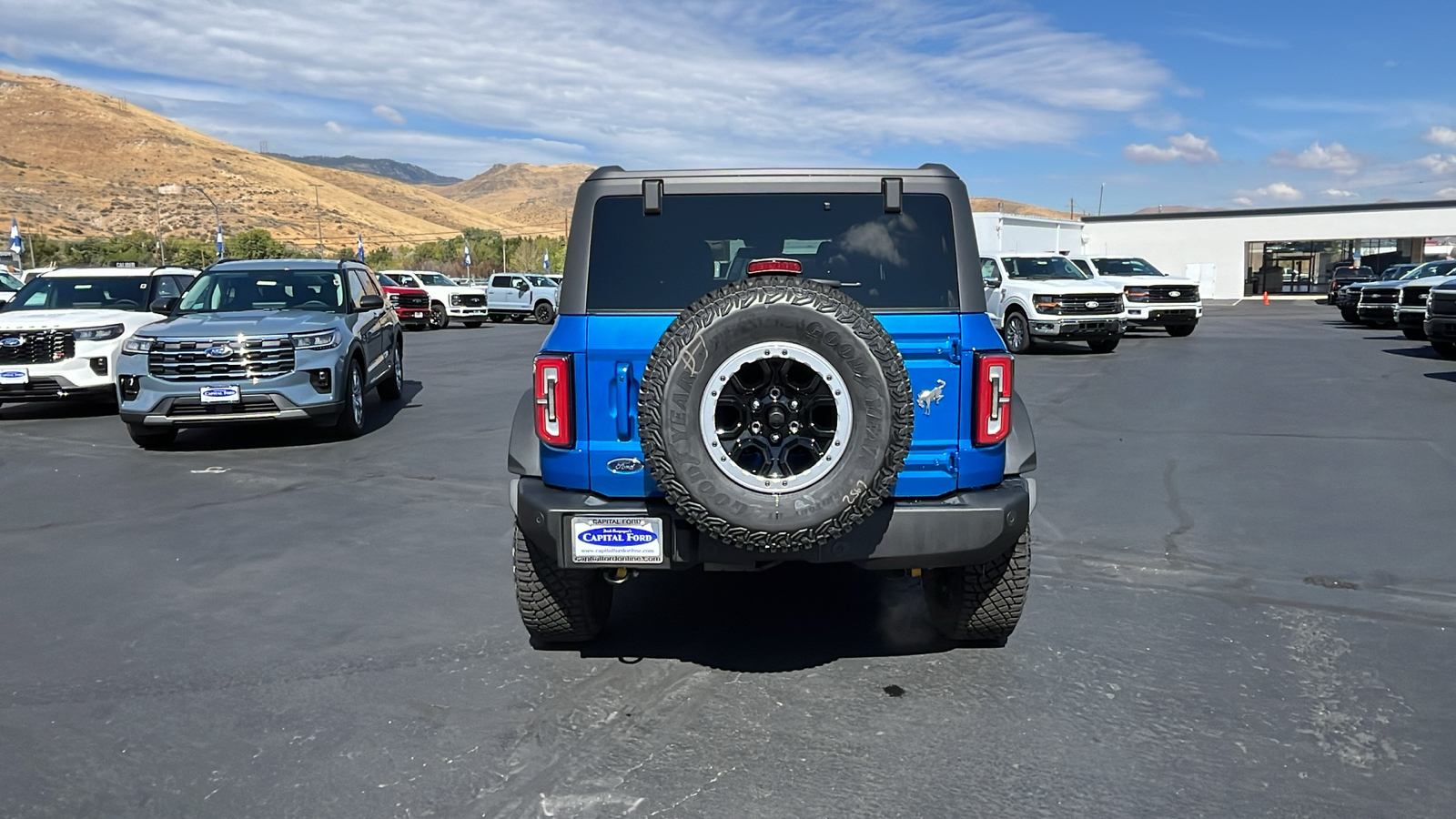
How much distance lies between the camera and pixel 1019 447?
175 inches

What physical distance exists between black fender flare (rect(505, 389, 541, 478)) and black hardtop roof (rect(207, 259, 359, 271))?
797 cm

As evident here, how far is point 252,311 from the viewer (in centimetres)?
1074

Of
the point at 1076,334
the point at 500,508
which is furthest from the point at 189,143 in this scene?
the point at 500,508

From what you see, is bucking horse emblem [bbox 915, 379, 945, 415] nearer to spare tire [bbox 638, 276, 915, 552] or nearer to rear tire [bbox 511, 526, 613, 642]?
spare tire [bbox 638, 276, 915, 552]

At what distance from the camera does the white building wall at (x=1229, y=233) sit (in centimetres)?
5669

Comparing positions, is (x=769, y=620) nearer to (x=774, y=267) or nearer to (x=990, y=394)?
(x=990, y=394)

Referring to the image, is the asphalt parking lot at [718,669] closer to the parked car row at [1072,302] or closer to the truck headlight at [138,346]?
the truck headlight at [138,346]

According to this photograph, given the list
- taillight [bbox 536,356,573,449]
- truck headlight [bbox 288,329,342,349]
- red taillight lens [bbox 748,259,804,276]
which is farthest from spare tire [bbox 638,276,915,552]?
truck headlight [bbox 288,329,342,349]

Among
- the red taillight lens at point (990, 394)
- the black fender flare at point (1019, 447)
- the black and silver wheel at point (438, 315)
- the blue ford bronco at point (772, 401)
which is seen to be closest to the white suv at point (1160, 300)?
the black and silver wheel at point (438, 315)

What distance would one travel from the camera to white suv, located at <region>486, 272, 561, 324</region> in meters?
37.8

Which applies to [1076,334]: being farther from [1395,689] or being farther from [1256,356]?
[1395,689]

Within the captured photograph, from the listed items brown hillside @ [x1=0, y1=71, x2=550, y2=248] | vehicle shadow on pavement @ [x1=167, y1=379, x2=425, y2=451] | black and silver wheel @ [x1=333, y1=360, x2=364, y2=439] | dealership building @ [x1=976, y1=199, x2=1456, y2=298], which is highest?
brown hillside @ [x1=0, y1=71, x2=550, y2=248]

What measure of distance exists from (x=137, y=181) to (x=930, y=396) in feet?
319

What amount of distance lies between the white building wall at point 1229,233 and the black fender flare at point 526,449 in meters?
55.8
